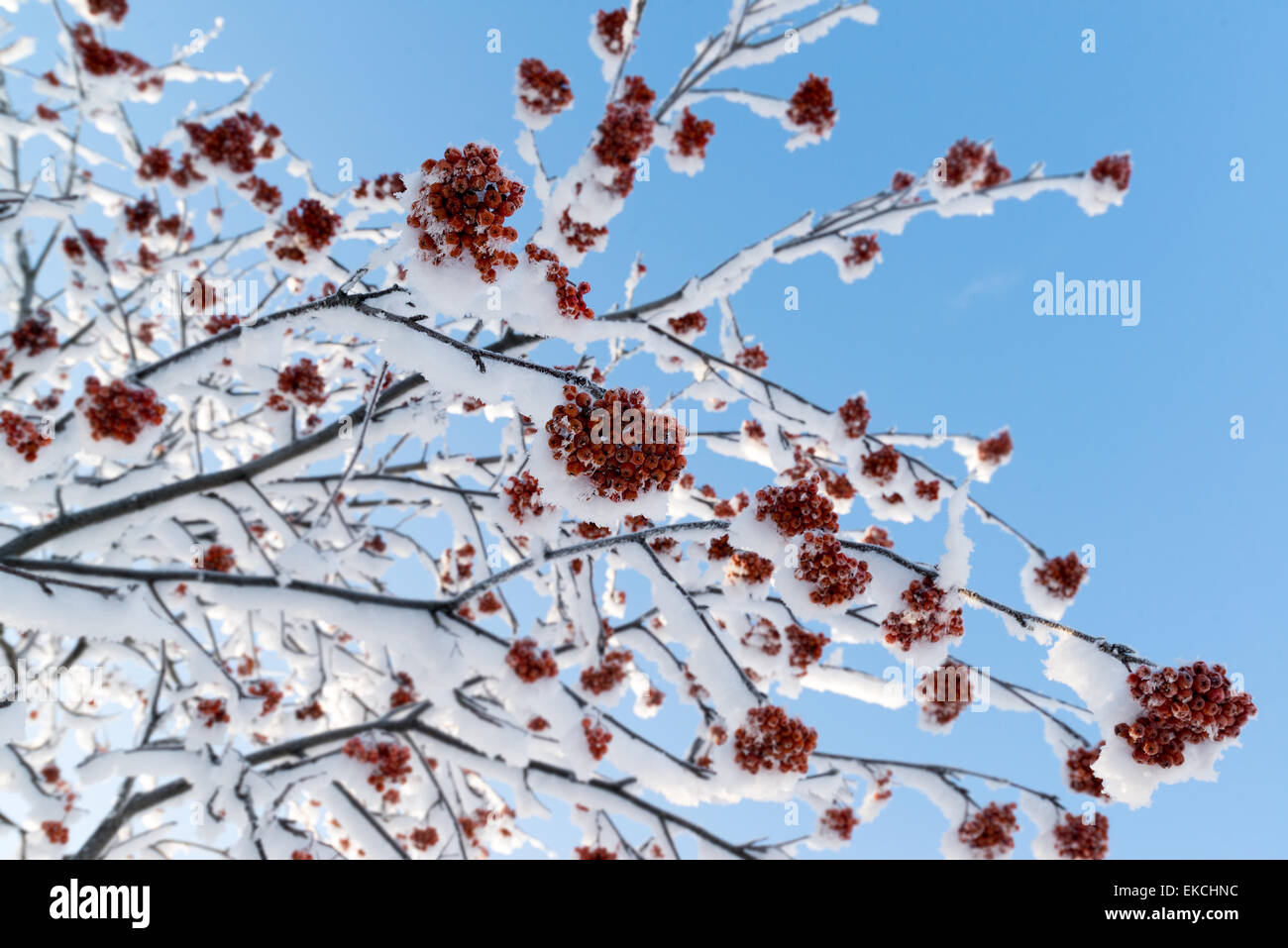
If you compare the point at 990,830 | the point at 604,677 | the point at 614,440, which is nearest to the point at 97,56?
the point at 604,677

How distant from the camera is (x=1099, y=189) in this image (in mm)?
5352

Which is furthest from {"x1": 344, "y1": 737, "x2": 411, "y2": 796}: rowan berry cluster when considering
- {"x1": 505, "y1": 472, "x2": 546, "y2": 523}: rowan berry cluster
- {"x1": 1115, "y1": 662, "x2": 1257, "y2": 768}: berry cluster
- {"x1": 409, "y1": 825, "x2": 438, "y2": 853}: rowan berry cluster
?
{"x1": 1115, "y1": 662, "x2": 1257, "y2": 768}: berry cluster

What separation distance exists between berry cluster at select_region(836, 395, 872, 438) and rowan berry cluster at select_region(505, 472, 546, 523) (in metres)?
2.53

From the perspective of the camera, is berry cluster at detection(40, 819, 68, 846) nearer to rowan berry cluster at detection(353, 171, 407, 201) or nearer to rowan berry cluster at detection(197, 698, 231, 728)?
rowan berry cluster at detection(197, 698, 231, 728)

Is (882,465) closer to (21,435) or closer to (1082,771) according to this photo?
(1082,771)

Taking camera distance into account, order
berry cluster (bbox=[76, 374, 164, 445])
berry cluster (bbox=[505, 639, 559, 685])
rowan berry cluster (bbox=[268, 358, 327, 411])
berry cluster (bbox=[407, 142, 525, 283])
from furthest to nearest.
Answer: rowan berry cluster (bbox=[268, 358, 327, 411]), berry cluster (bbox=[505, 639, 559, 685]), berry cluster (bbox=[76, 374, 164, 445]), berry cluster (bbox=[407, 142, 525, 283])

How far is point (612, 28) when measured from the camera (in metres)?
4.81

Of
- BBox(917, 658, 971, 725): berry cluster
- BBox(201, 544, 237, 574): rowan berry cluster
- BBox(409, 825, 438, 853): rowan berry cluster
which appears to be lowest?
BBox(409, 825, 438, 853): rowan berry cluster

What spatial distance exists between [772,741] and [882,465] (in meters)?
2.57

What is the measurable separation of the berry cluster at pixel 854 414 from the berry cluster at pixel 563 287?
11.0ft

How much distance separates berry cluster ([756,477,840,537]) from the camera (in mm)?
2273
